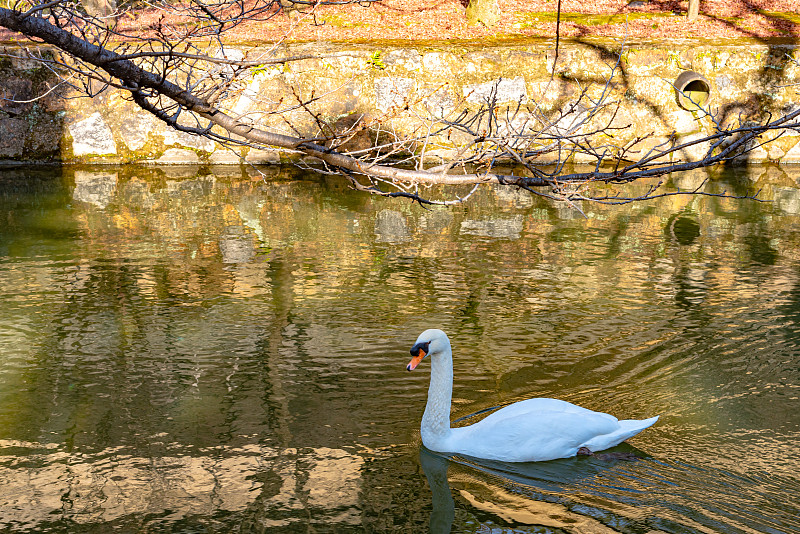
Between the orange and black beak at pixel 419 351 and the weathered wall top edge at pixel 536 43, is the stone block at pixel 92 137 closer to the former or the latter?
the weathered wall top edge at pixel 536 43

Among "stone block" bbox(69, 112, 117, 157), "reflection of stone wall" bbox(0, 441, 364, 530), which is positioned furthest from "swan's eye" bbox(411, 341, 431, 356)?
"stone block" bbox(69, 112, 117, 157)

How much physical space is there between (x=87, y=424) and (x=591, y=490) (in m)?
2.93

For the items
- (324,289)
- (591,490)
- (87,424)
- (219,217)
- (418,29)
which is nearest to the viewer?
(591,490)

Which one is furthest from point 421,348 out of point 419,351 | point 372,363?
point 372,363

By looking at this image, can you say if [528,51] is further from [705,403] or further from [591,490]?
[591,490]

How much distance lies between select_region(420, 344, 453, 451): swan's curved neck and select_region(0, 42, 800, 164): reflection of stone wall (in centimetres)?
939

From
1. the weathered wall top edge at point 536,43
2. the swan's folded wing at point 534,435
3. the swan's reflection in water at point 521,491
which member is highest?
the weathered wall top edge at point 536,43

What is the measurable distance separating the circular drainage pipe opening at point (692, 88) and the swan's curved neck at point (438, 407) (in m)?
10.6

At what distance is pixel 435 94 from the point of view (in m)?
14.4

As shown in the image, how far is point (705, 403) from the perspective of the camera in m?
5.27

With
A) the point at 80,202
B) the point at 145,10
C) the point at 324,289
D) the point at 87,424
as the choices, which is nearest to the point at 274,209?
the point at 80,202

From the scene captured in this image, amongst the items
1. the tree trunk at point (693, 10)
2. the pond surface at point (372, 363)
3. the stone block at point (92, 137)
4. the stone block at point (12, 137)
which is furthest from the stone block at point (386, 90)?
the tree trunk at point (693, 10)

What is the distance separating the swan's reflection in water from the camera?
4.04 m

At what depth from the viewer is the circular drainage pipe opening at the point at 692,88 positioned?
1436 centimetres
